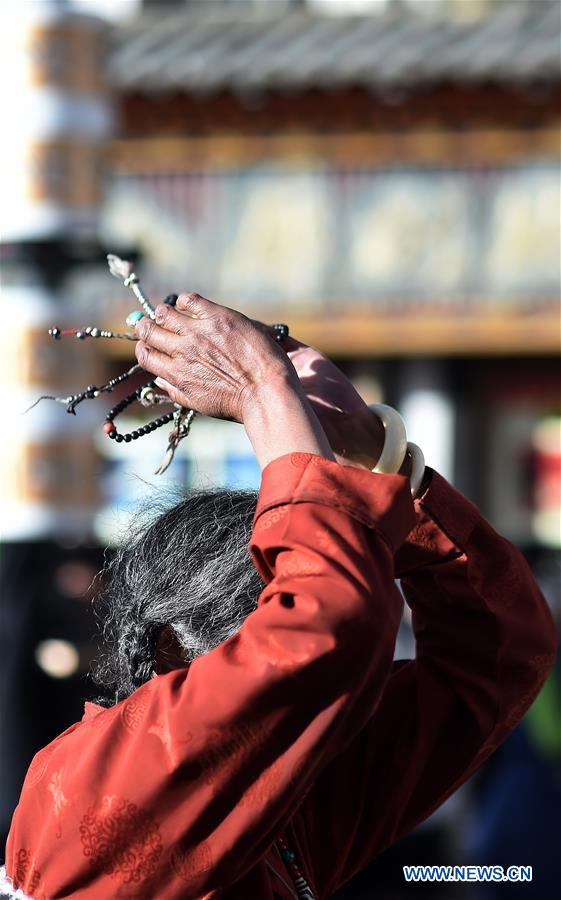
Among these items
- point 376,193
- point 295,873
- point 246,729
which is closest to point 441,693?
point 295,873

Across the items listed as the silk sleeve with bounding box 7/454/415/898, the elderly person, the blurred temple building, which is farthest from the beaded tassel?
the blurred temple building

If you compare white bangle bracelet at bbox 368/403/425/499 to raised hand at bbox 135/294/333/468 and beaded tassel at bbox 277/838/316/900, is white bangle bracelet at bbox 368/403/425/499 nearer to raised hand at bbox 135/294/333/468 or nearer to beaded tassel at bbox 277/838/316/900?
raised hand at bbox 135/294/333/468

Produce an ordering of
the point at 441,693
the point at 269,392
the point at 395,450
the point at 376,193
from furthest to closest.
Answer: the point at 376,193 → the point at 441,693 → the point at 395,450 → the point at 269,392

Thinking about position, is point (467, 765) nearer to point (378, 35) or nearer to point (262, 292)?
point (262, 292)

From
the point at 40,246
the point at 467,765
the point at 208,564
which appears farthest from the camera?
the point at 40,246

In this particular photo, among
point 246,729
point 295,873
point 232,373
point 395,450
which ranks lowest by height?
point 295,873

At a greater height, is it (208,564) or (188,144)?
(188,144)

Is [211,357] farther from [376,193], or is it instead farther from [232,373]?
[376,193]

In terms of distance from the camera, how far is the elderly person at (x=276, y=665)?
1175 millimetres

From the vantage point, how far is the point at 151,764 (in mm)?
1200

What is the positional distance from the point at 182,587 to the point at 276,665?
36cm

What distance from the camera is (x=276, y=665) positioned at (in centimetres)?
115

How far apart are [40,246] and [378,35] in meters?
4.91

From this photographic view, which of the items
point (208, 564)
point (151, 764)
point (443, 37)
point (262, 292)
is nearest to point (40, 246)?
point (208, 564)
